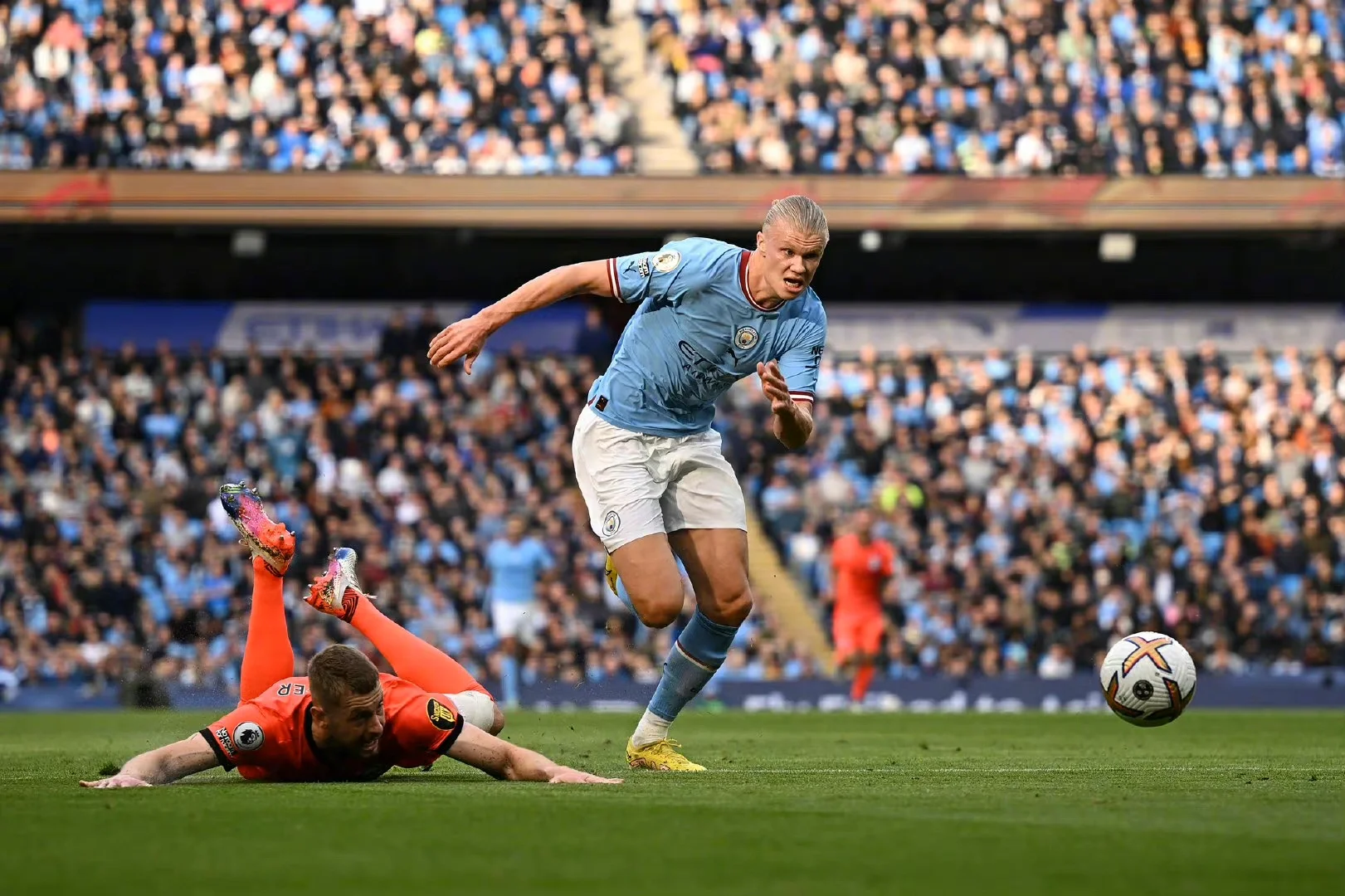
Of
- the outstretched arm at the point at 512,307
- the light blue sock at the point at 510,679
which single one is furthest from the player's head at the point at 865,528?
the outstretched arm at the point at 512,307

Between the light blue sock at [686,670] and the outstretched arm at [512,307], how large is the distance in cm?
174

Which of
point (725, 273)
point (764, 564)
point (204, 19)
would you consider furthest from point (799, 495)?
point (725, 273)

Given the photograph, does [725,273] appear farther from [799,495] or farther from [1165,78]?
[1165,78]

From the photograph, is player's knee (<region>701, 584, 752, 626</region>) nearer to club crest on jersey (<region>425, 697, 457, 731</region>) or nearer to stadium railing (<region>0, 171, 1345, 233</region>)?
club crest on jersey (<region>425, 697, 457, 731</region>)

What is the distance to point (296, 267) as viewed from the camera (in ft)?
83.4

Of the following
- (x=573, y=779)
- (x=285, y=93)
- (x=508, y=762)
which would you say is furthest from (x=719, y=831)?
(x=285, y=93)

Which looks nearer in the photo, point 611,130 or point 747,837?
point 747,837

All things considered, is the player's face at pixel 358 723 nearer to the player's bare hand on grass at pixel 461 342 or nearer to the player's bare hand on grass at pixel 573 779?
the player's bare hand on grass at pixel 573 779

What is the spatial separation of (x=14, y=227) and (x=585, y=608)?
342 inches

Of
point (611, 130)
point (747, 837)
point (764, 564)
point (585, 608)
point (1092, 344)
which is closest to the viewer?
point (747, 837)

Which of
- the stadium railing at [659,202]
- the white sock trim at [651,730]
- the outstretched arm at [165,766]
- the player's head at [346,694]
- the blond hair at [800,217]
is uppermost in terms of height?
the stadium railing at [659,202]

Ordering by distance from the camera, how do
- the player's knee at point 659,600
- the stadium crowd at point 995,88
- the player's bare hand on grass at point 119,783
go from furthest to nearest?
the stadium crowd at point 995,88 → the player's knee at point 659,600 → the player's bare hand on grass at point 119,783

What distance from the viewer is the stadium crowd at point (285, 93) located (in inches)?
914

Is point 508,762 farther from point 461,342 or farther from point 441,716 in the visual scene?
point 461,342
